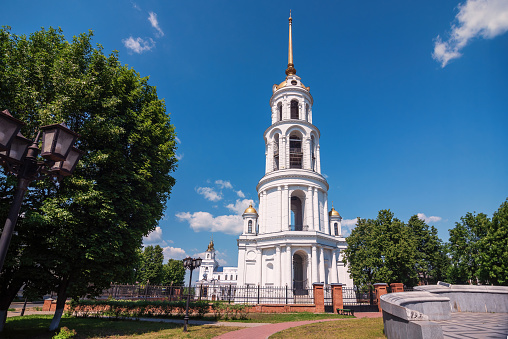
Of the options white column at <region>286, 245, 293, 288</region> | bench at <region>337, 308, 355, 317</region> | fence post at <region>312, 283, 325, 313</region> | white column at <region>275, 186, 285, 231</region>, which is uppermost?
white column at <region>275, 186, 285, 231</region>

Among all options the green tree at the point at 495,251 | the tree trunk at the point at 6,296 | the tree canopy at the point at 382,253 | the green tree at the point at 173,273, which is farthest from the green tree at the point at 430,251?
the green tree at the point at 173,273

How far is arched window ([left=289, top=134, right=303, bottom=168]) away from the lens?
39700 millimetres

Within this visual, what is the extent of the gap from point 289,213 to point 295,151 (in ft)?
31.8

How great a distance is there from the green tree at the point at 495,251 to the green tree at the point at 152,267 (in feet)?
180

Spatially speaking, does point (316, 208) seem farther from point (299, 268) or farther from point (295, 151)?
point (299, 268)

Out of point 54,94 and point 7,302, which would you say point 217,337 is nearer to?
point 7,302

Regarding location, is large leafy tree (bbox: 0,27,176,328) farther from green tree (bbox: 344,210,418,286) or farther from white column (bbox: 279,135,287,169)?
green tree (bbox: 344,210,418,286)

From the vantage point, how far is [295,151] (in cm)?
4000

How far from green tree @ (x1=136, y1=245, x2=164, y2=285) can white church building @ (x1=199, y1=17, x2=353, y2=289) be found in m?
29.9

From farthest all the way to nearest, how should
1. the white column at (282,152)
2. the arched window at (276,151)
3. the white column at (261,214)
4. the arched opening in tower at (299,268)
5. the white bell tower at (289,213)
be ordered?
1. the arched window at (276,151)
2. the white column at (282,152)
3. the white column at (261,214)
4. the arched opening in tower at (299,268)
5. the white bell tower at (289,213)

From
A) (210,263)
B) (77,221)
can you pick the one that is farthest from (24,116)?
(210,263)

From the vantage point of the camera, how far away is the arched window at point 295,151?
130 feet

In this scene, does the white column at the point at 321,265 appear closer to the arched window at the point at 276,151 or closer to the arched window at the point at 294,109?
the arched window at the point at 276,151

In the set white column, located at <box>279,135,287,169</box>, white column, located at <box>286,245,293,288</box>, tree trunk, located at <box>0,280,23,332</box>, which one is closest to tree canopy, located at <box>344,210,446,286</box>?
white column, located at <box>286,245,293,288</box>
